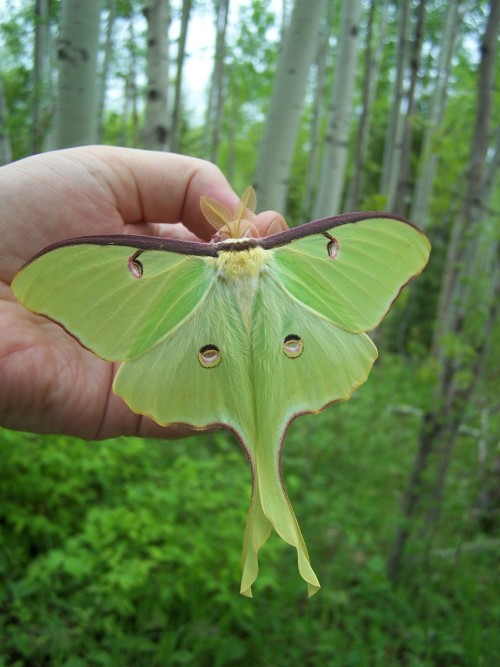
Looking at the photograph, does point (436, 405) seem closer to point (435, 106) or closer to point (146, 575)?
point (146, 575)

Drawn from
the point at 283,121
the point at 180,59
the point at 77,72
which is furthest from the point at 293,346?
the point at 180,59

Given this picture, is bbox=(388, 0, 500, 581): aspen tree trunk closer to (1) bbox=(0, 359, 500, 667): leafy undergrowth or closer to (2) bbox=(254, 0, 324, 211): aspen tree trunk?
(1) bbox=(0, 359, 500, 667): leafy undergrowth

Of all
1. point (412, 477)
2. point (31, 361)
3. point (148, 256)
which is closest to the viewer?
point (148, 256)

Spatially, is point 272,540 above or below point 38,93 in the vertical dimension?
below

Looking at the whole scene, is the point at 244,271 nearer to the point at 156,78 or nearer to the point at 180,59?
the point at 156,78

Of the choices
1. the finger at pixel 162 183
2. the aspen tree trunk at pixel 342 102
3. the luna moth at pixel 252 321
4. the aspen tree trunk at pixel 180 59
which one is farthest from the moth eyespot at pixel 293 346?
the aspen tree trunk at pixel 180 59

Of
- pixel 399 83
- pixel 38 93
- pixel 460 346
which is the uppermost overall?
pixel 399 83

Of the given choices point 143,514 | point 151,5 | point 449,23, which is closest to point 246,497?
point 143,514

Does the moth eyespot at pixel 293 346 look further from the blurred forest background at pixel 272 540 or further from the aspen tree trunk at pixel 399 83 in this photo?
the aspen tree trunk at pixel 399 83
